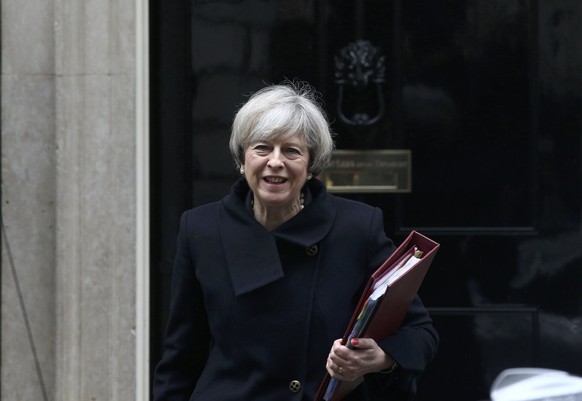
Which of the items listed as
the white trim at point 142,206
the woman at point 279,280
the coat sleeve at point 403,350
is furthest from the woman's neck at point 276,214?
the white trim at point 142,206

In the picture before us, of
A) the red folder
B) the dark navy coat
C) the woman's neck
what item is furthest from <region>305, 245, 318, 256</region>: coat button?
the red folder

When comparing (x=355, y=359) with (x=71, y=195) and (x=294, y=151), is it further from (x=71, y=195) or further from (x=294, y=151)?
(x=71, y=195)

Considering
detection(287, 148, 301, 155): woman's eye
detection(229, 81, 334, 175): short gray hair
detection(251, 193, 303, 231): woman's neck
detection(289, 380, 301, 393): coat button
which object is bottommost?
detection(289, 380, 301, 393): coat button

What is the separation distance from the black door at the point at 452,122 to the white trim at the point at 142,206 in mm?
80

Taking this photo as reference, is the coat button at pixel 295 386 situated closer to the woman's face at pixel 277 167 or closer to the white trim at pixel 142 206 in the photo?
the woman's face at pixel 277 167

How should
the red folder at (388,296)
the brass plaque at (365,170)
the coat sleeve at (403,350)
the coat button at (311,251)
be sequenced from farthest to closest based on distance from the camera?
1. the brass plaque at (365,170)
2. the coat button at (311,251)
3. the coat sleeve at (403,350)
4. the red folder at (388,296)

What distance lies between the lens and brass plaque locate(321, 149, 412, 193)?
528cm

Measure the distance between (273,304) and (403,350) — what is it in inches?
13.3

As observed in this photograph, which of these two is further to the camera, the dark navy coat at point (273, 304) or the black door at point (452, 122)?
the black door at point (452, 122)

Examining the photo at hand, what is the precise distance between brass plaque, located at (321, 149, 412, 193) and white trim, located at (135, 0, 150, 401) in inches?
27.8

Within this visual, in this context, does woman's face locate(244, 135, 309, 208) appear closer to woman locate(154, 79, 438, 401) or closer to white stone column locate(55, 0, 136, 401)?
woman locate(154, 79, 438, 401)

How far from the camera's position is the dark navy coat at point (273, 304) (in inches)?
132

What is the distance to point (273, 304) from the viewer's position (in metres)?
3.39

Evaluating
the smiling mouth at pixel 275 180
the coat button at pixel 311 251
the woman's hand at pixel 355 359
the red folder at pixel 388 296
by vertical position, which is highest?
the smiling mouth at pixel 275 180
